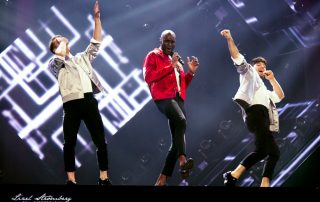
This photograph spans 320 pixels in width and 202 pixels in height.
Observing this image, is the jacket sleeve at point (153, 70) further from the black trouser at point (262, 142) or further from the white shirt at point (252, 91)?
the black trouser at point (262, 142)

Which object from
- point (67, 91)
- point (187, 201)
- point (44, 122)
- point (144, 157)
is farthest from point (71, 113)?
point (144, 157)

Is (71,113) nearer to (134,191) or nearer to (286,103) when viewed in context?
(134,191)

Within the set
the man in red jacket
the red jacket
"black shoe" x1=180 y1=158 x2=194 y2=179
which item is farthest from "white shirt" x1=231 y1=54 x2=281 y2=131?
"black shoe" x1=180 y1=158 x2=194 y2=179

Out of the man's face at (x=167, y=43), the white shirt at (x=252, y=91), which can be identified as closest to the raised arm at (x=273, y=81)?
the white shirt at (x=252, y=91)

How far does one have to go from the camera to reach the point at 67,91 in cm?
488

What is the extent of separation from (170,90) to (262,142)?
1.12 metres

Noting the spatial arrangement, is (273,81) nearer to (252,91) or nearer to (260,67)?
(260,67)

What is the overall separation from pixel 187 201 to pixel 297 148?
11.7 ft

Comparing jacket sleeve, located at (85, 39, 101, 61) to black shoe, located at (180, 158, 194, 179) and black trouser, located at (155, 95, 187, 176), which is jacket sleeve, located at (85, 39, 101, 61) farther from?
black shoe, located at (180, 158, 194, 179)

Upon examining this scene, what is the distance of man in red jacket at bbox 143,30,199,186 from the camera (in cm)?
494

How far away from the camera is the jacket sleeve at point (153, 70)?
509 cm

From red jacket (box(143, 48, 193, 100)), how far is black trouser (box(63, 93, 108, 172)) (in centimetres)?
71

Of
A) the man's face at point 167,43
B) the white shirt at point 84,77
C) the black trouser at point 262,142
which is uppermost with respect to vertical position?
the white shirt at point 84,77

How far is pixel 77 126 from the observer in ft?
15.9
